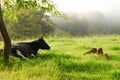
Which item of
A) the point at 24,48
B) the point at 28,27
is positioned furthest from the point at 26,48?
the point at 28,27

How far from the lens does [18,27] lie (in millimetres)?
87938


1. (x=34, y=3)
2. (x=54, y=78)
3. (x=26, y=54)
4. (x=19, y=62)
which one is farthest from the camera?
(x=26, y=54)

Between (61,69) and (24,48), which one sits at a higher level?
(61,69)

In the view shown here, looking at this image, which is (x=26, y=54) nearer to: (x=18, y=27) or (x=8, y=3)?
(x=8, y=3)

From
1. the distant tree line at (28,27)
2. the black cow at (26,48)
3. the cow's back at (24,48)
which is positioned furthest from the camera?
the distant tree line at (28,27)

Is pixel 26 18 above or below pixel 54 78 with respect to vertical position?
below

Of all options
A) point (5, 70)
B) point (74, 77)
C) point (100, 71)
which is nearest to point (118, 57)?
point (100, 71)

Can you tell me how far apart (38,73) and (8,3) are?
2722mm

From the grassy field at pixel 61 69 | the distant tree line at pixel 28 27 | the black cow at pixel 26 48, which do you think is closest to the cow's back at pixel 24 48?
the black cow at pixel 26 48

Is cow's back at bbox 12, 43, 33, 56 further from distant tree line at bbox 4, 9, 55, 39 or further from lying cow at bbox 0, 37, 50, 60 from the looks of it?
distant tree line at bbox 4, 9, 55, 39

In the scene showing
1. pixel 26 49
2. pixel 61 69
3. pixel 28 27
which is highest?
pixel 61 69

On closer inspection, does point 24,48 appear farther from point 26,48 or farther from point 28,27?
point 28,27

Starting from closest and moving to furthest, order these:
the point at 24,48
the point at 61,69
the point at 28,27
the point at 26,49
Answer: the point at 61,69, the point at 24,48, the point at 26,49, the point at 28,27

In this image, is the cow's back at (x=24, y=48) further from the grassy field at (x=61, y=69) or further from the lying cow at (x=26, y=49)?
the grassy field at (x=61, y=69)
